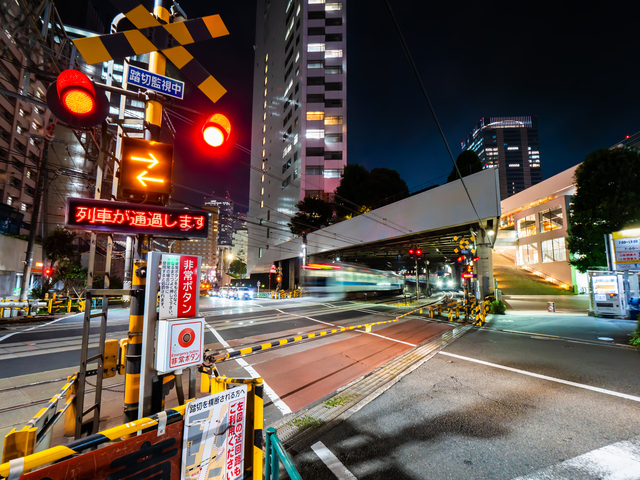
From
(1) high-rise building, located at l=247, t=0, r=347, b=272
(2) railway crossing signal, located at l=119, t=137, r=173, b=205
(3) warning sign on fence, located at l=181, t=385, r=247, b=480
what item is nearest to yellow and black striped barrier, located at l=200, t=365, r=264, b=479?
(3) warning sign on fence, located at l=181, t=385, r=247, b=480

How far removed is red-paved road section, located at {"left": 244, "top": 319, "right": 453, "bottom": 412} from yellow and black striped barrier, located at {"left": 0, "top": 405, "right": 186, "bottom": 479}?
3400mm

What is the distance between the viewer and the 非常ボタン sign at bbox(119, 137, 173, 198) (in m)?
3.66

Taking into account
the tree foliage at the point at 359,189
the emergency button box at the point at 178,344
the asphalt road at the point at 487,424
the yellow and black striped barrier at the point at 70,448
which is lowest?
the asphalt road at the point at 487,424

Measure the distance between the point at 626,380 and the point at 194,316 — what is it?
927 centimetres

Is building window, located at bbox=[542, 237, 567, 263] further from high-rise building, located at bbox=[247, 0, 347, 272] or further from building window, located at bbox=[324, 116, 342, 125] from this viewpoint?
building window, located at bbox=[324, 116, 342, 125]

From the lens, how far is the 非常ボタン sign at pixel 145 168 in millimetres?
3656

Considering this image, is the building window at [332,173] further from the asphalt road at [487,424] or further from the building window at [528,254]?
the asphalt road at [487,424]

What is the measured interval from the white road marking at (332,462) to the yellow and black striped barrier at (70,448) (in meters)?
2.19

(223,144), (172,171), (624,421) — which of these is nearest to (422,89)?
(223,144)

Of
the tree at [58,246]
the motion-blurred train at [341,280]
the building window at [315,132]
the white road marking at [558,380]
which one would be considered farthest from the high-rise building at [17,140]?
the white road marking at [558,380]

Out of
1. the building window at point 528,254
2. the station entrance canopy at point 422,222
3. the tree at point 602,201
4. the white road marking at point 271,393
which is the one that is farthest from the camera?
the building window at point 528,254

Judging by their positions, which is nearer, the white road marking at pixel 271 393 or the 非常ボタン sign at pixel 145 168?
the 非常ボタン sign at pixel 145 168

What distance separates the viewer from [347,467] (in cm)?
346

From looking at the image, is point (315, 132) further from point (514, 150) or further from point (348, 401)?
point (514, 150)
